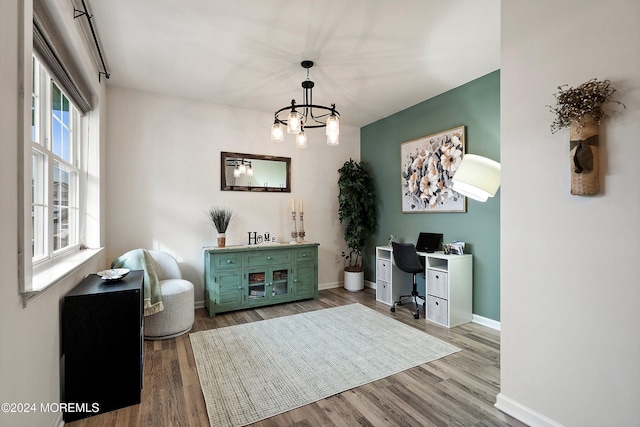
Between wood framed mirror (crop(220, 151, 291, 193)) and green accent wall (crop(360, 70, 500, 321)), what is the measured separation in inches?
64.0

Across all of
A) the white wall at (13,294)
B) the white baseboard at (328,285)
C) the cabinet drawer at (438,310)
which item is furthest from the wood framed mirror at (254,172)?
the white wall at (13,294)

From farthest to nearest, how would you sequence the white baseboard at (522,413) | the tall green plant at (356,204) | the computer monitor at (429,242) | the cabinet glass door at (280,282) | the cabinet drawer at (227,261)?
1. the tall green plant at (356,204)
2. the cabinet glass door at (280,282)
3. the computer monitor at (429,242)
4. the cabinet drawer at (227,261)
5. the white baseboard at (522,413)

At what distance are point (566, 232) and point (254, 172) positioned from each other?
3744 mm

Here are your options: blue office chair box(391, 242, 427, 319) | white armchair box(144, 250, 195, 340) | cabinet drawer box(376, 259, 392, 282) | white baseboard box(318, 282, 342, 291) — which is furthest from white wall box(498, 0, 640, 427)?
white baseboard box(318, 282, 342, 291)

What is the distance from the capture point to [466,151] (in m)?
3.59

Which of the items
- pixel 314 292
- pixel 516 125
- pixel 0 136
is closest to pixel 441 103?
pixel 516 125

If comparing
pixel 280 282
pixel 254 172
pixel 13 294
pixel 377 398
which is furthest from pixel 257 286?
pixel 13 294

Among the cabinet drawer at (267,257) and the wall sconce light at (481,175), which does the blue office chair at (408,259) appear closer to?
the wall sconce light at (481,175)

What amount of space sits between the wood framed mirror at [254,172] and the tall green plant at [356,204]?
946 mm

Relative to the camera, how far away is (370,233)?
520 centimetres

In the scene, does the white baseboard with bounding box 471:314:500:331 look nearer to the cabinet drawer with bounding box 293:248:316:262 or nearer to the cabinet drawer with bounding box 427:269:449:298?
the cabinet drawer with bounding box 427:269:449:298

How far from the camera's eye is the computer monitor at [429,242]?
389 cm

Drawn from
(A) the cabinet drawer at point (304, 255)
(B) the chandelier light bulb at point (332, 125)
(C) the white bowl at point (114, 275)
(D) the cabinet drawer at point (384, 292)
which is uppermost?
(B) the chandelier light bulb at point (332, 125)

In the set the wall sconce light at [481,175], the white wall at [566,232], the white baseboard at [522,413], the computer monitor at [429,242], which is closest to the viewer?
the white wall at [566,232]
